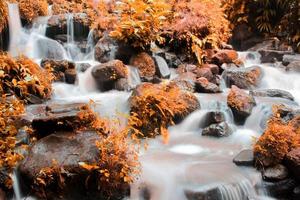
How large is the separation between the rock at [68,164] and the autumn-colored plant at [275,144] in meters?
2.08

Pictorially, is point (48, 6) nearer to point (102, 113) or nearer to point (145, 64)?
point (145, 64)

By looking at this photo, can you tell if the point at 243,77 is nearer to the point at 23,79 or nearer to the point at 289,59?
the point at 289,59

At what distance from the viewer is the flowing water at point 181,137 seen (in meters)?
5.25

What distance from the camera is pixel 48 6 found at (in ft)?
40.1

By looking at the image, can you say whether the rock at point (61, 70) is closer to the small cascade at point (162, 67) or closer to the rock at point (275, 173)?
the small cascade at point (162, 67)

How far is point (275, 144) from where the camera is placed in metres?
5.60

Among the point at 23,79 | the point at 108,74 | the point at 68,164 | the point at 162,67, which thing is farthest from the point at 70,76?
the point at 68,164

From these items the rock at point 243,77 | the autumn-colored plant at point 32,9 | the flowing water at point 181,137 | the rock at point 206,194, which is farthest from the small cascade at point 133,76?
the rock at point 206,194

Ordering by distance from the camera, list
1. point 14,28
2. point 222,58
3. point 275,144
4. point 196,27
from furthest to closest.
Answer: point 196,27 → point 222,58 → point 14,28 → point 275,144

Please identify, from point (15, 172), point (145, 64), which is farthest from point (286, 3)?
point (15, 172)

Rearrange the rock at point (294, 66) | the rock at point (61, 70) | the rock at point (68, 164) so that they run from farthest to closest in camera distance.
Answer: the rock at point (294, 66), the rock at point (61, 70), the rock at point (68, 164)

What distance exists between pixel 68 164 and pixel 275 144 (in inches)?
117

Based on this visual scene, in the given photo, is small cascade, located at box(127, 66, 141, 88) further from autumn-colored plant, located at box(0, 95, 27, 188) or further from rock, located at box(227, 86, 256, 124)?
autumn-colored plant, located at box(0, 95, 27, 188)

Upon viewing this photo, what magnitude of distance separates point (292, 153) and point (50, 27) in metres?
7.82
